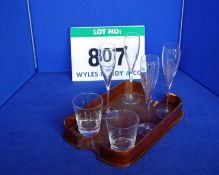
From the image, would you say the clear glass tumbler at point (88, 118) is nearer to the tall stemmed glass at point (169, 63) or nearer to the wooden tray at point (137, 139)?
the wooden tray at point (137, 139)

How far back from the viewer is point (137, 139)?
2.47 feet

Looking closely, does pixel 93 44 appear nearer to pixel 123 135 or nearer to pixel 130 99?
pixel 130 99

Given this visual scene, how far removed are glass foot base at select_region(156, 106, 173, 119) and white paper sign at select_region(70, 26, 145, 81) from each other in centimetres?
29

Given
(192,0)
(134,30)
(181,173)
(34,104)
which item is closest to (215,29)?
(192,0)

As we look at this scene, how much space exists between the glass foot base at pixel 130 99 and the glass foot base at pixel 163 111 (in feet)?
0.31

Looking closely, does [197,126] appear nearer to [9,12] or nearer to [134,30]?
[134,30]

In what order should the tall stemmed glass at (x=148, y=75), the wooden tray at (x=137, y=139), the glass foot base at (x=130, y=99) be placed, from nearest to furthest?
1. the wooden tray at (x=137, y=139)
2. the tall stemmed glass at (x=148, y=75)
3. the glass foot base at (x=130, y=99)

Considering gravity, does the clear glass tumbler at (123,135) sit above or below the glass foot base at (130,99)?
above

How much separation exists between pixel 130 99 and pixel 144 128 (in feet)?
0.65

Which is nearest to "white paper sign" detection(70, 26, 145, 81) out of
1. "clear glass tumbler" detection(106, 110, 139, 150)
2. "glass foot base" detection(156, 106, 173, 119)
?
"glass foot base" detection(156, 106, 173, 119)

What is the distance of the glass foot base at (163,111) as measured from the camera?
86 cm

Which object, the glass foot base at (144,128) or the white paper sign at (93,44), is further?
the white paper sign at (93,44)

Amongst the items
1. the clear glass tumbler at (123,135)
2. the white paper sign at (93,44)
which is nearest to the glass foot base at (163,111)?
the clear glass tumbler at (123,135)

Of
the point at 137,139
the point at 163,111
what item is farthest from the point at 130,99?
the point at 137,139
